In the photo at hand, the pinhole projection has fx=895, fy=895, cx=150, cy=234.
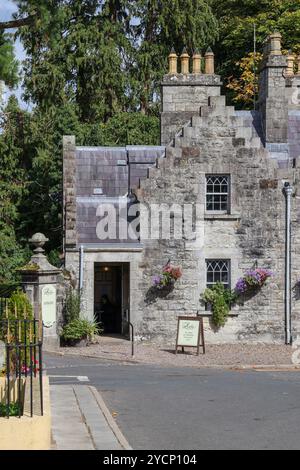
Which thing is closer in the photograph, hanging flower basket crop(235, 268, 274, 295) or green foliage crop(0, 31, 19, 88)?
green foliage crop(0, 31, 19, 88)

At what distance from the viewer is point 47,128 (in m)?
40.5

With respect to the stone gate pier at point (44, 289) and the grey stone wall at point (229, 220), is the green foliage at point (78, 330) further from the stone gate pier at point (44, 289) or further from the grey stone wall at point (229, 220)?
the grey stone wall at point (229, 220)

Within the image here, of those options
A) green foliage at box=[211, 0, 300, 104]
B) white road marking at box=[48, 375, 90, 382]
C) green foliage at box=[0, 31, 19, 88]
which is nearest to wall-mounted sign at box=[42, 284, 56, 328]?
white road marking at box=[48, 375, 90, 382]

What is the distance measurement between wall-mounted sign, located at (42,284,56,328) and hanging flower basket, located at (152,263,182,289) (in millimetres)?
3111

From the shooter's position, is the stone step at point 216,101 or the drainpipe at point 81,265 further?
the stone step at point 216,101

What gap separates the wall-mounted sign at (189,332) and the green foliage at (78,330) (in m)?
2.79

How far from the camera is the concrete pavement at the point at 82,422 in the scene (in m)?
11.9

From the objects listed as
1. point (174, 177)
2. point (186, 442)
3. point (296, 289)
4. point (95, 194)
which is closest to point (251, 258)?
point (296, 289)

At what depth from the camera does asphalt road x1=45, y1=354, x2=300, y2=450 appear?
1266 centimetres

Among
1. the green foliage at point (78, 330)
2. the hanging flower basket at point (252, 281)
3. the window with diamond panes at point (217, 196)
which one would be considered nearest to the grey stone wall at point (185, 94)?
the window with diamond panes at point (217, 196)

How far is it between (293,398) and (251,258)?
425 inches

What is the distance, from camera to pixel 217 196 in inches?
1085

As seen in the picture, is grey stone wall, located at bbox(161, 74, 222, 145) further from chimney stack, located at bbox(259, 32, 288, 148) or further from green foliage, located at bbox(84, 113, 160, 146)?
green foliage, located at bbox(84, 113, 160, 146)

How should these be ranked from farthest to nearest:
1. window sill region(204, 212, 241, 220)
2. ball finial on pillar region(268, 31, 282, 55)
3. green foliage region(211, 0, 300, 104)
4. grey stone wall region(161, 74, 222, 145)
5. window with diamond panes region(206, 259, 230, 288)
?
green foliage region(211, 0, 300, 104) < grey stone wall region(161, 74, 222, 145) < ball finial on pillar region(268, 31, 282, 55) < window with diamond panes region(206, 259, 230, 288) < window sill region(204, 212, 241, 220)
